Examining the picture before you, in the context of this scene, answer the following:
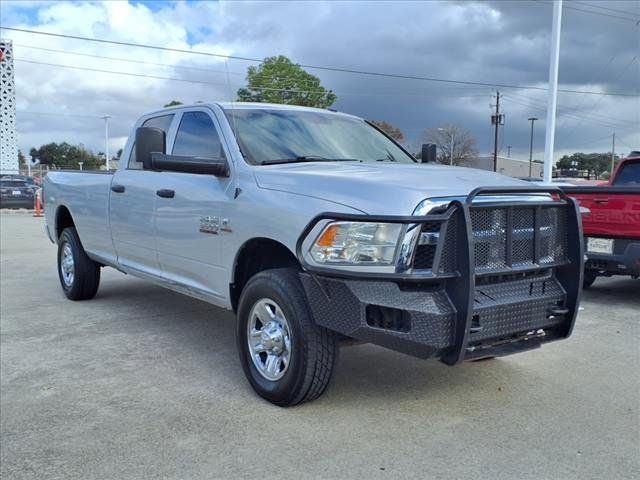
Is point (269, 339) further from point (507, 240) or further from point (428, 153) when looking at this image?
point (428, 153)

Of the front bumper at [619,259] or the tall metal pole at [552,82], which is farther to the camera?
the tall metal pole at [552,82]

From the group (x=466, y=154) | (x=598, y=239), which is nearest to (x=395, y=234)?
(x=598, y=239)

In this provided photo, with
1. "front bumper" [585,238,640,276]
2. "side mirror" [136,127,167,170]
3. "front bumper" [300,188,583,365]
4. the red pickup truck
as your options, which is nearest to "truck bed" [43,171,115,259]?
"side mirror" [136,127,167,170]

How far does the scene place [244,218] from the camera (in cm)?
420

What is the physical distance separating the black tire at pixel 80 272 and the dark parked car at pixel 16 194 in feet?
75.6

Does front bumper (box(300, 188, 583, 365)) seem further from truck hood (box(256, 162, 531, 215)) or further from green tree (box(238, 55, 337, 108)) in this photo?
green tree (box(238, 55, 337, 108))

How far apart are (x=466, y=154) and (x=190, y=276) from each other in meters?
62.0

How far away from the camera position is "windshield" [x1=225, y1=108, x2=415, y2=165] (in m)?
4.62

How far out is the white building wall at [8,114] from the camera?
6569 cm

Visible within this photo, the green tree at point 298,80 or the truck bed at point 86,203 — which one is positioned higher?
the green tree at point 298,80

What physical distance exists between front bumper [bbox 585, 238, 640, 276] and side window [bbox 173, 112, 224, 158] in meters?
4.93

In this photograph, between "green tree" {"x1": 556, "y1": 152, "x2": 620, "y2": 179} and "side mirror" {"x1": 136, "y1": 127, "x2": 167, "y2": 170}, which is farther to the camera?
"green tree" {"x1": 556, "y1": 152, "x2": 620, "y2": 179}

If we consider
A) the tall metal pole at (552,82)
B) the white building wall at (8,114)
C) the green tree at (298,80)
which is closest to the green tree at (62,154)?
the white building wall at (8,114)

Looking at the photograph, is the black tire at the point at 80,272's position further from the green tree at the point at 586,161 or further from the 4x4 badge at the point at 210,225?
the green tree at the point at 586,161
